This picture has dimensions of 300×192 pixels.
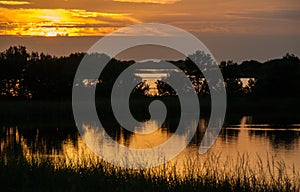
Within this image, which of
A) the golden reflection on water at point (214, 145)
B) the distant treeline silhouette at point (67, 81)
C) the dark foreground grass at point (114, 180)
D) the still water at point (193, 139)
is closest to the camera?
the dark foreground grass at point (114, 180)

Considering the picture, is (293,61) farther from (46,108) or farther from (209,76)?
(46,108)

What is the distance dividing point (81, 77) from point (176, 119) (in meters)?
13.1

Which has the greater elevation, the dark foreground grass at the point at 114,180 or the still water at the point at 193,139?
the dark foreground grass at the point at 114,180

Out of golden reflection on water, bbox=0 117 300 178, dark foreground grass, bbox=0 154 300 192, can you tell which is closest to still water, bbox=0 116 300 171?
golden reflection on water, bbox=0 117 300 178

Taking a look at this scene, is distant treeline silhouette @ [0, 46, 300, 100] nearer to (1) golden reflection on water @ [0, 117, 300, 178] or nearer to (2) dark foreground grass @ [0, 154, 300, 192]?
(1) golden reflection on water @ [0, 117, 300, 178]

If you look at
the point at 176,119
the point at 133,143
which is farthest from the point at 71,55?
the point at 133,143

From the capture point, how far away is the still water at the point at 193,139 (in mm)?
23219

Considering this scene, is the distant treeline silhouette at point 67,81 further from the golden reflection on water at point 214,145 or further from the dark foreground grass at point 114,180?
the dark foreground grass at point 114,180

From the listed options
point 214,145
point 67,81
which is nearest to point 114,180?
point 214,145

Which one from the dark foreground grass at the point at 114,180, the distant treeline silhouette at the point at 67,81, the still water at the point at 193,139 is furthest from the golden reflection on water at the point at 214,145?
the distant treeline silhouette at the point at 67,81

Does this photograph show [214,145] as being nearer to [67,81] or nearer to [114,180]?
[114,180]

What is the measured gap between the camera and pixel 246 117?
135ft

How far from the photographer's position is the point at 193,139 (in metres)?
28.0

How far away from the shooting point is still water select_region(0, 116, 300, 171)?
23219mm
